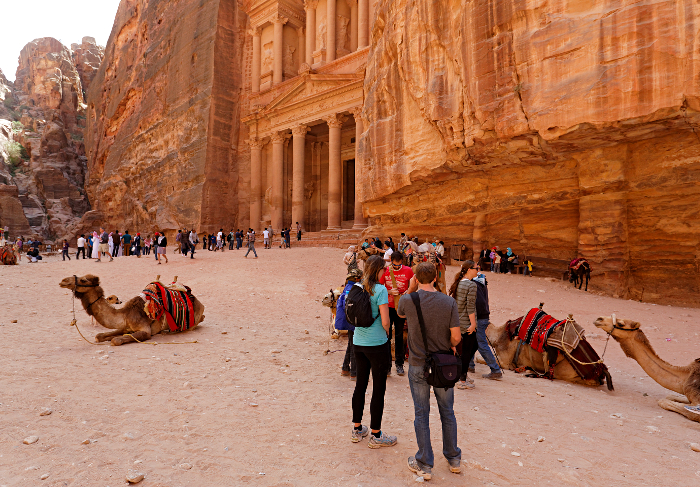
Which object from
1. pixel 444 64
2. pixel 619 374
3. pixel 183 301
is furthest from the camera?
pixel 444 64

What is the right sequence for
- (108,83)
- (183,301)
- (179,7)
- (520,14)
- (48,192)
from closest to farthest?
(183,301), (520,14), (179,7), (108,83), (48,192)

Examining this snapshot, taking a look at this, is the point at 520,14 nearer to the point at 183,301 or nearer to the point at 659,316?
the point at 659,316

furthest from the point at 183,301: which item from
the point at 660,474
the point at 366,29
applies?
the point at 366,29

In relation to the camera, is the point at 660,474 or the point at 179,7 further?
the point at 179,7

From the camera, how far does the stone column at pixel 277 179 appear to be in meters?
33.2

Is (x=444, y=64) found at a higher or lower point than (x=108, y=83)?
lower

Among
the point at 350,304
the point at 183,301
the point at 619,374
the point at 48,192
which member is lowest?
the point at 619,374

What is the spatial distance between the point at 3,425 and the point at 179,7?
4331 centimetres

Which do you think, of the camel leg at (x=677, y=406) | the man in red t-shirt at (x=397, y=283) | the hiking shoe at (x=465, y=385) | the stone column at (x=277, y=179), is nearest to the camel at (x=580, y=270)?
the camel leg at (x=677, y=406)

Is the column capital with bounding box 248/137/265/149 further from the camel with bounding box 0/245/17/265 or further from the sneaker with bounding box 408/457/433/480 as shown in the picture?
the sneaker with bounding box 408/457/433/480

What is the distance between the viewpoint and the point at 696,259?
1188 cm

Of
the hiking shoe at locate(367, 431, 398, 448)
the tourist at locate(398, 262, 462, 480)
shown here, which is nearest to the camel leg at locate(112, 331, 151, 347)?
the hiking shoe at locate(367, 431, 398, 448)

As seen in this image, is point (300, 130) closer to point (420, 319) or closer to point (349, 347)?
point (349, 347)

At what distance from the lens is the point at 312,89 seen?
31125mm
